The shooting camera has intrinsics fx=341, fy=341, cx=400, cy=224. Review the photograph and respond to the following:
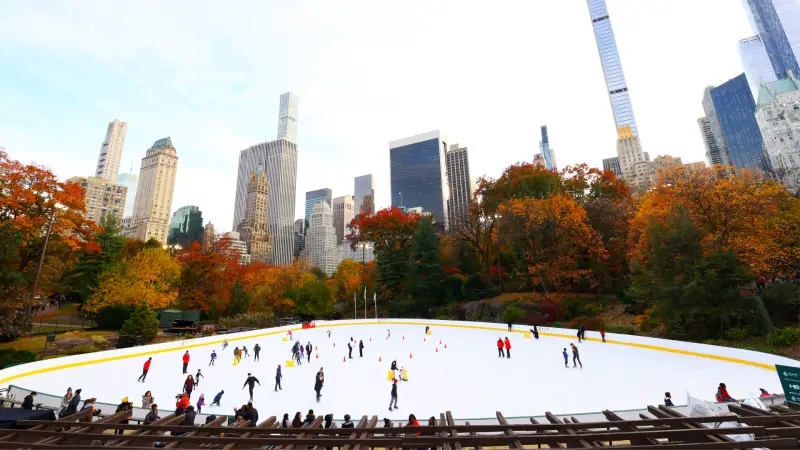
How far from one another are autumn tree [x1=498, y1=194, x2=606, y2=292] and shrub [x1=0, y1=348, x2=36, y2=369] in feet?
126

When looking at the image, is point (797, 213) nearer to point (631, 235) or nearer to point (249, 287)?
point (631, 235)

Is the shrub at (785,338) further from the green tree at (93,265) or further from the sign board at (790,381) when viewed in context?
the green tree at (93,265)

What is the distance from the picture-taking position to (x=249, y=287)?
50250 millimetres

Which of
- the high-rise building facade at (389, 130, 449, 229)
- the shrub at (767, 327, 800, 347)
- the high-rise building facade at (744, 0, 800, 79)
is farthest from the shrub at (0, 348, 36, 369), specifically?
the high-rise building facade at (744, 0, 800, 79)

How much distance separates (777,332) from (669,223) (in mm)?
7678

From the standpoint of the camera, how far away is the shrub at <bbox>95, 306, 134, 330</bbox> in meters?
33.4

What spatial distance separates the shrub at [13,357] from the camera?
1757 cm

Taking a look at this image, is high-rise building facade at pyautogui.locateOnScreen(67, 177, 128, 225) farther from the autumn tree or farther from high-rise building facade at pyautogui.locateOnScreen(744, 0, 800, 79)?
high-rise building facade at pyautogui.locateOnScreen(744, 0, 800, 79)

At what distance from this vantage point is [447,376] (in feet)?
52.6

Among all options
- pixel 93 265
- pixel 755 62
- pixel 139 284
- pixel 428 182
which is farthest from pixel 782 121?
pixel 93 265

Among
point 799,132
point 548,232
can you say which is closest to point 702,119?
point 799,132

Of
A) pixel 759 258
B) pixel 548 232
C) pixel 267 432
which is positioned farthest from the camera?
pixel 548 232

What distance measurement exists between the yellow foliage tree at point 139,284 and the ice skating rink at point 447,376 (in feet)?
41.5

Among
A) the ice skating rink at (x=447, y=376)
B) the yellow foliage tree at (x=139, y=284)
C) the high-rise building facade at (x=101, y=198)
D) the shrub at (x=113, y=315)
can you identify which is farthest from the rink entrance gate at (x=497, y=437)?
the high-rise building facade at (x=101, y=198)
